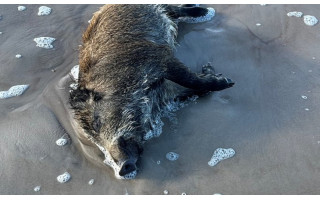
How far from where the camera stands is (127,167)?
4.38 m

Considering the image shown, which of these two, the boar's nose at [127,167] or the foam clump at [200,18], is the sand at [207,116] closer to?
the foam clump at [200,18]

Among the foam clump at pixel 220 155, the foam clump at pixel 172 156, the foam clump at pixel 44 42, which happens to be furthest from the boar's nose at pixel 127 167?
the foam clump at pixel 44 42

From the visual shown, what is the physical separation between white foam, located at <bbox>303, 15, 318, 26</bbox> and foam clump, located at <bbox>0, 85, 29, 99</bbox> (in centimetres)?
399

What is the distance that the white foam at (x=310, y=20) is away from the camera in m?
6.29

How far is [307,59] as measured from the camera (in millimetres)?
5723

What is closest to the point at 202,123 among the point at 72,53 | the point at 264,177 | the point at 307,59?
the point at 264,177

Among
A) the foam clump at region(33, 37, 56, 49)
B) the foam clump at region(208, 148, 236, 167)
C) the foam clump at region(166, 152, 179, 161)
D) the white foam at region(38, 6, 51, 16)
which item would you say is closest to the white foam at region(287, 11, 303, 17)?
the foam clump at region(208, 148, 236, 167)

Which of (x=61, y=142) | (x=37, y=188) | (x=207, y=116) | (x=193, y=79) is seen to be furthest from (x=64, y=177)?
(x=193, y=79)

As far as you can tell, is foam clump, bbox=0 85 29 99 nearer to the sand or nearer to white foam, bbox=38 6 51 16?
the sand

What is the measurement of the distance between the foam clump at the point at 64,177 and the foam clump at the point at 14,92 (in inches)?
58.3

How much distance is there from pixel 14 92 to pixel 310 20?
4.21 metres

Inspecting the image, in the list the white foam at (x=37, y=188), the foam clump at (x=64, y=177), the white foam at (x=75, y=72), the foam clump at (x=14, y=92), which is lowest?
the white foam at (x=37, y=188)

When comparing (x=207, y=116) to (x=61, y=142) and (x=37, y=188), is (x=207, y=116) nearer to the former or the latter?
(x=61, y=142)

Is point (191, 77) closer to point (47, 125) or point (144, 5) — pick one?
point (144, 5)
